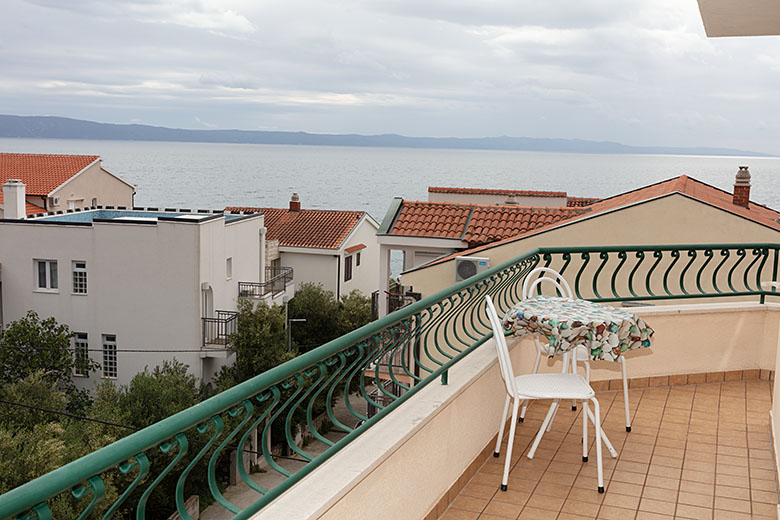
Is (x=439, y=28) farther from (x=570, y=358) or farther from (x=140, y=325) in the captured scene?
(x=570, y=358)

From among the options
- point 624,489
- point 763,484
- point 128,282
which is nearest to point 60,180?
point 128,282

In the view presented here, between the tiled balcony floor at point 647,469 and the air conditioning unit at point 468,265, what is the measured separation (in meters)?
10.5

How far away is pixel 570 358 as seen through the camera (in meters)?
5.70

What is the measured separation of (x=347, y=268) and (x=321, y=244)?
254 centimetres

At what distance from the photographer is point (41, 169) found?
154 feet

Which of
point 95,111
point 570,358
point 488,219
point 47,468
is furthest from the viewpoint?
point 95,111

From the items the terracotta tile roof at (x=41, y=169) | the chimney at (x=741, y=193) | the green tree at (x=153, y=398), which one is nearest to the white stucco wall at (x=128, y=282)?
the green tree at (x=153, y=398)

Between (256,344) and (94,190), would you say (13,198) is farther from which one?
(256,344)

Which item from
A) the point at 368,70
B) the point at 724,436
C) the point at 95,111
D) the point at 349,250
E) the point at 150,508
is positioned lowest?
the point at 150,508

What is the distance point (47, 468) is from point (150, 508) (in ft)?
19.9

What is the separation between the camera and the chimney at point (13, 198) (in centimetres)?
3547

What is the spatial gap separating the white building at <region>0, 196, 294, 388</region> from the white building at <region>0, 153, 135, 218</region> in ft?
42.6

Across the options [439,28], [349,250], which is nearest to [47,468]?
[349,250]

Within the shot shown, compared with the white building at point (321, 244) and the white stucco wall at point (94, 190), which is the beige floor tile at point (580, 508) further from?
the white stucco wall at point (94, 190)
